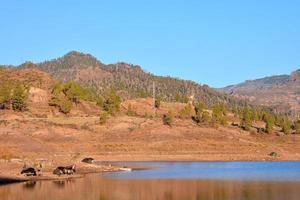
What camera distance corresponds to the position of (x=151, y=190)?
167ft

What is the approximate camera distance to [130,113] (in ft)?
557

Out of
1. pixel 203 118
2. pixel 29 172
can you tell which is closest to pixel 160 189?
pixel 29 172

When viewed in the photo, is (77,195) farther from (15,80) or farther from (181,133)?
(15,80)

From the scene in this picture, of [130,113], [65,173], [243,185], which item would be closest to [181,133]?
[130,113]

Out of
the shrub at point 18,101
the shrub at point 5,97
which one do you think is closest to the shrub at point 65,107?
the shrub at point 18,101

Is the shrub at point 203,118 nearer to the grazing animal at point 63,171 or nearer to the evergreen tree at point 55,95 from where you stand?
the evergreen tree at point 55,95

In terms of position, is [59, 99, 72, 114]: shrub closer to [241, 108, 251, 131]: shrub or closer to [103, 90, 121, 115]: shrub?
[103, 90, 121, 115]: shrub

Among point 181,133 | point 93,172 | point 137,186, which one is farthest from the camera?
point 181,133

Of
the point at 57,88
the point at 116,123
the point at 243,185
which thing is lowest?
the point at 243,185

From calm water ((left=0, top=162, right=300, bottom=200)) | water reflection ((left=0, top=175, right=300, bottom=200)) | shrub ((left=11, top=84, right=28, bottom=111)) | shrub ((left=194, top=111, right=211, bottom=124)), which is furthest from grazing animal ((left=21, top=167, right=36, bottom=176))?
shrub ((left=194, top=111, right=211, bottom=124))

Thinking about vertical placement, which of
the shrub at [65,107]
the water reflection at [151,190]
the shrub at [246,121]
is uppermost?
the shrub at [65,107]

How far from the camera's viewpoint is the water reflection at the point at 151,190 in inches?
1784

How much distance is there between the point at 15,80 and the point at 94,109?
2825 cm

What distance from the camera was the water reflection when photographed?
45.3m
